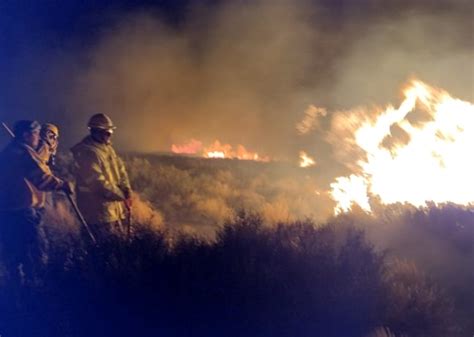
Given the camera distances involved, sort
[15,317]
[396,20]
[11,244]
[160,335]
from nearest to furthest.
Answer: [160,335], [15,317], [11,244], [396,20]

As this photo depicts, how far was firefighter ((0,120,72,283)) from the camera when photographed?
479 cm

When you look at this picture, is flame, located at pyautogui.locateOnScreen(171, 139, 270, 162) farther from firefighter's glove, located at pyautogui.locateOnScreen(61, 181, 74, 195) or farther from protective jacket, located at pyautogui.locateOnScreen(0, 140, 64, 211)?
protective jacket, located at pyautogui.locateOnScreen(0, 140, 64, 211)

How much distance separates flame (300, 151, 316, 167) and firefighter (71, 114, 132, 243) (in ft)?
5.98

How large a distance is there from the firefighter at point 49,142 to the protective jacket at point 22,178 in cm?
12

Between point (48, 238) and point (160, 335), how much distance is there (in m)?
1.71

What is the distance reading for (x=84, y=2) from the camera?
5.28m

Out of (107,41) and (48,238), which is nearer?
(48,238)

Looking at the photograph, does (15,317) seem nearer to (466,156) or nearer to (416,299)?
(416,299)

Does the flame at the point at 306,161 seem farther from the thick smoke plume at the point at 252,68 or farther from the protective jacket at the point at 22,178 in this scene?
the protective jacket at the point at 22,178

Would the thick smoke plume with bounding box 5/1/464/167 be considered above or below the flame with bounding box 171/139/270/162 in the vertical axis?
above

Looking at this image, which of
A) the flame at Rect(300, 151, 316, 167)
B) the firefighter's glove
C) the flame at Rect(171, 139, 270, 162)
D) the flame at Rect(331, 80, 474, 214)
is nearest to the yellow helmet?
the firefighter's glove

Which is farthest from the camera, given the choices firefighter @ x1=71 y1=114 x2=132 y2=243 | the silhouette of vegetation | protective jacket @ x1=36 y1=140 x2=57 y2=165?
protective jacket @ x1=36 y1=140 x2=57 y2=165

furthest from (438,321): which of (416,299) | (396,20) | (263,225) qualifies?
(396,20)

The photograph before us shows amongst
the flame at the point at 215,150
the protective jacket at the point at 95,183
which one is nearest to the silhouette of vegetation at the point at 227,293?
the protective jacket at the point at 95,183
